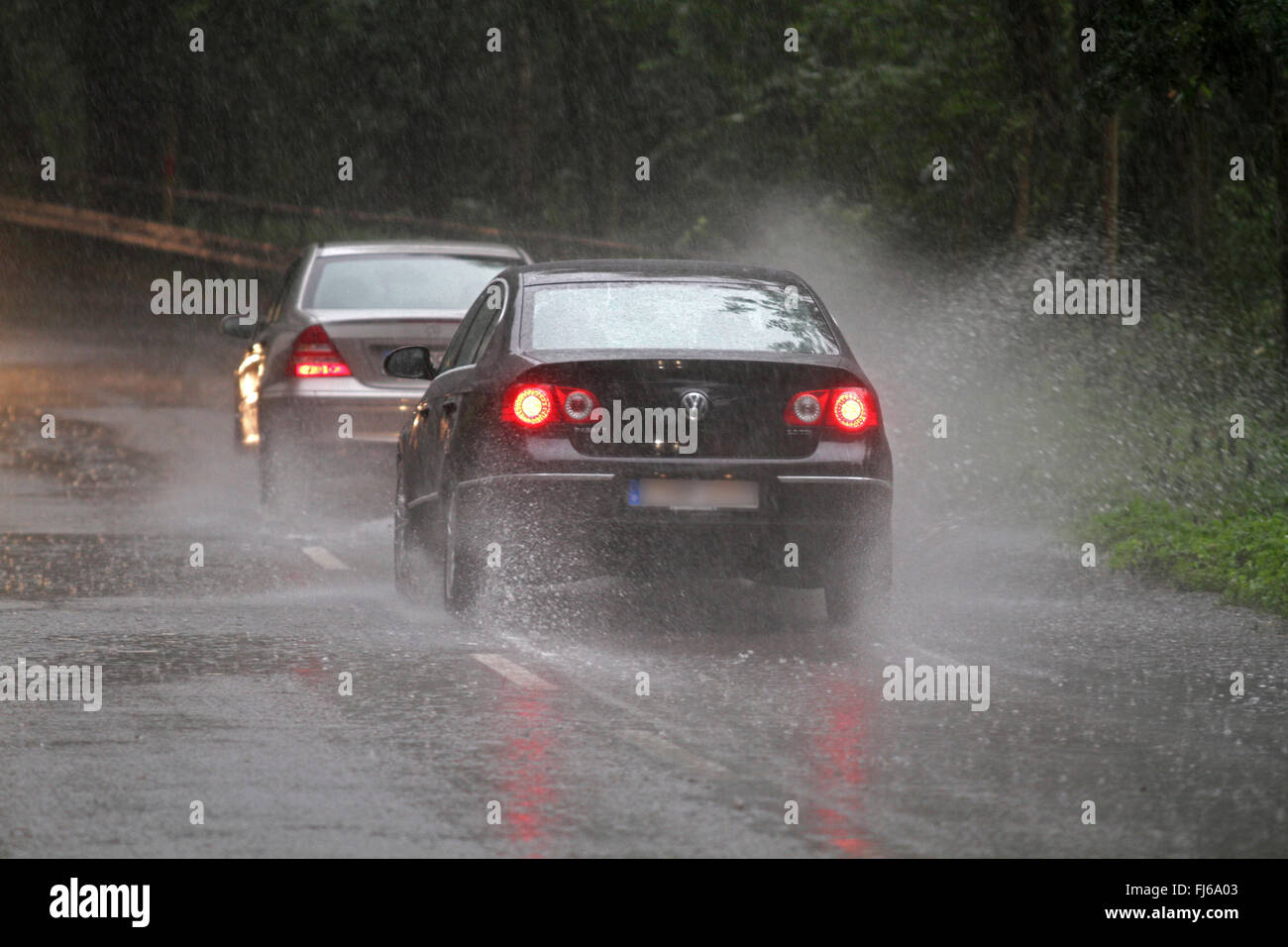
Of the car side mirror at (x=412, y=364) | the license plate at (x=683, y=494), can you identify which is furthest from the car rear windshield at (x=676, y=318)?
the car side mirror at (x=412, y=364)

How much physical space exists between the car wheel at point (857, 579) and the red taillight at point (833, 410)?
57 centimetres

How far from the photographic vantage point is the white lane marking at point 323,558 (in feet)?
43.7

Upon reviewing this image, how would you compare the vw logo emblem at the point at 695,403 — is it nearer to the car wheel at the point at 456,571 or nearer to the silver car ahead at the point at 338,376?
the car wheel at the point at 456,571

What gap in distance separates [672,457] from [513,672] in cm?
135

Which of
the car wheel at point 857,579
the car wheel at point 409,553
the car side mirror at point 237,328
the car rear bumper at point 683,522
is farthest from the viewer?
the car side mirror at point 237,328

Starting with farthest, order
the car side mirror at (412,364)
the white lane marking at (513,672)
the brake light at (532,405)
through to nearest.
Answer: the car side mirror at (412,364)
the brake light at (532,405)
the white lane marking at (513,672)

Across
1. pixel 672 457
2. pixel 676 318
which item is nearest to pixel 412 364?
pixel 676 318

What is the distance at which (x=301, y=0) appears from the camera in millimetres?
46219

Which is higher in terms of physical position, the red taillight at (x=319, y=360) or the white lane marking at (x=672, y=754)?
the red taillight at (x=319, y=360)

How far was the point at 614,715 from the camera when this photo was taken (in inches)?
328

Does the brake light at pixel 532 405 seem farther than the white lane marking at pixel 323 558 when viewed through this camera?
No

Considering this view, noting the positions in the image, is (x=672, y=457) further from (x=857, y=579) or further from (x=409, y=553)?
(x=409, y=553)

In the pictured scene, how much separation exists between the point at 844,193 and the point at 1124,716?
23.7 meters

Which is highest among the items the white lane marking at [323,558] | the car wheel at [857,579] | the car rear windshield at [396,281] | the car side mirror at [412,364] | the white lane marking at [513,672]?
Answer: the car rear windshield at [396,281]
